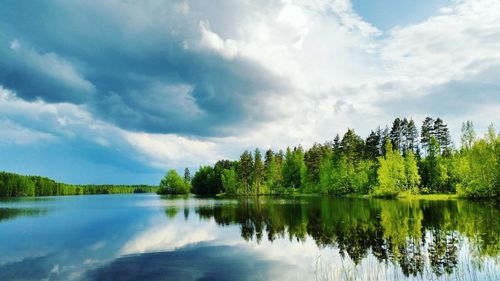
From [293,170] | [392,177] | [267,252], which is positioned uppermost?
[293,170]

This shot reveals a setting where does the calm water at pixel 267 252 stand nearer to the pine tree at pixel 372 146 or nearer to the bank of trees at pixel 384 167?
the bank of trees at pixel 384 167

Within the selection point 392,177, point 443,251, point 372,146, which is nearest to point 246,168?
point 372,146

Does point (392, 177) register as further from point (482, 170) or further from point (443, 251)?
point (443, 251)

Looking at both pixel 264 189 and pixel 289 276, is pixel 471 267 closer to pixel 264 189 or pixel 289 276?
pixel 289 276

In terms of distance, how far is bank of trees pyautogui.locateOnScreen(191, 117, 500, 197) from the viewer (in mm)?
76312

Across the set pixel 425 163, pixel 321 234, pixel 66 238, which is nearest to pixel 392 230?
pixel 321 234

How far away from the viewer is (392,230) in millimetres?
31766

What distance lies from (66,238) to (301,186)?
11578 centimetres

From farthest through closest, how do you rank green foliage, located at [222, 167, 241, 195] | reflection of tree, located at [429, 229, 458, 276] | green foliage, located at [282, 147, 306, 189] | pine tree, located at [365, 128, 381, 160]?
green foliage, located at [222, 167, 241, 195], green foliage, located at [282, 147, 306, 189], pine tree, located at [365, 128, 381, 160], reflection of tree, located at [429, 229, 458, 276]

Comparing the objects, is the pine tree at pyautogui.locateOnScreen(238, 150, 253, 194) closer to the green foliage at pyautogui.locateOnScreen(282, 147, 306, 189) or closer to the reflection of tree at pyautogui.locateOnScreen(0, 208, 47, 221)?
the green foliage at pyautogui.locateOnScreen(282, 147, 306, 189)

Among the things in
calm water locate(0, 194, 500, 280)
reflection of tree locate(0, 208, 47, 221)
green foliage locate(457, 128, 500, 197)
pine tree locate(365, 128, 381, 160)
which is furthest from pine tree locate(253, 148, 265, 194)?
calm water locate(0, 194, 500, 280)

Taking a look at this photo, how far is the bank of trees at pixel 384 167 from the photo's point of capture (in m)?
76.3

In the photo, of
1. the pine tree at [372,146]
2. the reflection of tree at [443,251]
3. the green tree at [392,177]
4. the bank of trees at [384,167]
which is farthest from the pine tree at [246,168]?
the reflection of tree at [443,251]

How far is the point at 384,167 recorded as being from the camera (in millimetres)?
94000
